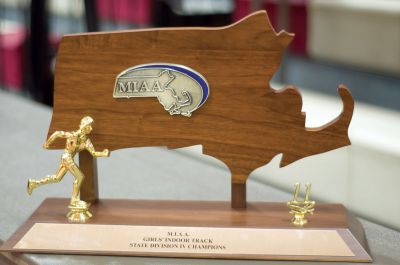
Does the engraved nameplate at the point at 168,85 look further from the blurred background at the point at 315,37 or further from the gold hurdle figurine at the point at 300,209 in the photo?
the blurred background at the point at 315,37

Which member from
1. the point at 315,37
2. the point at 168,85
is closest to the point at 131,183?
the point at 168,85

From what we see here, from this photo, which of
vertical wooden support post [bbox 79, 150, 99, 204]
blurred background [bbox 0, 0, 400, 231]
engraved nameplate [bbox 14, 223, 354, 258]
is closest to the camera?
engraved nameplate [bbox 14, 223, 354, 258]

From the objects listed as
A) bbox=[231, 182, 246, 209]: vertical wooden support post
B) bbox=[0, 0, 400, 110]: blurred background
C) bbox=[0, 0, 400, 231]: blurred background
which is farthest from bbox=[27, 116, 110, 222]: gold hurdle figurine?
bbox=[0, 0, 400, 110]: blurred background

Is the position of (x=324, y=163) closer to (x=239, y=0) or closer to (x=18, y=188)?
(x=18, y=188)

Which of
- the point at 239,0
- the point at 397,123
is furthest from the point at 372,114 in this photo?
the point at 239,0

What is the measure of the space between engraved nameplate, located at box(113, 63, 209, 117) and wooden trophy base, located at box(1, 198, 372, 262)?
6.2 inches

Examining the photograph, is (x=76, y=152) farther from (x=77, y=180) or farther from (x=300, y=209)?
(x=300, y=209)

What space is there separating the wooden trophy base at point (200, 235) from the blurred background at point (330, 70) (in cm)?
29

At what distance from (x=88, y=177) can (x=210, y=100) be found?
0.23 m

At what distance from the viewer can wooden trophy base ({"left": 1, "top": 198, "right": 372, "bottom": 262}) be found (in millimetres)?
938

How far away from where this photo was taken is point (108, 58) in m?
1.00

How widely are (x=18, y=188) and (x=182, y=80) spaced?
0.47 meters

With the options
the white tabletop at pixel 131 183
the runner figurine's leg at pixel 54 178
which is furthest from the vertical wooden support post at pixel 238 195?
the runner figurine's leg at pixel 54 178

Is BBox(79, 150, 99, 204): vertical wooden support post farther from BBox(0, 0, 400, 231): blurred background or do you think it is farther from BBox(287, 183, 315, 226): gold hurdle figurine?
BBox(0, 0, 400, 231): blurred background
